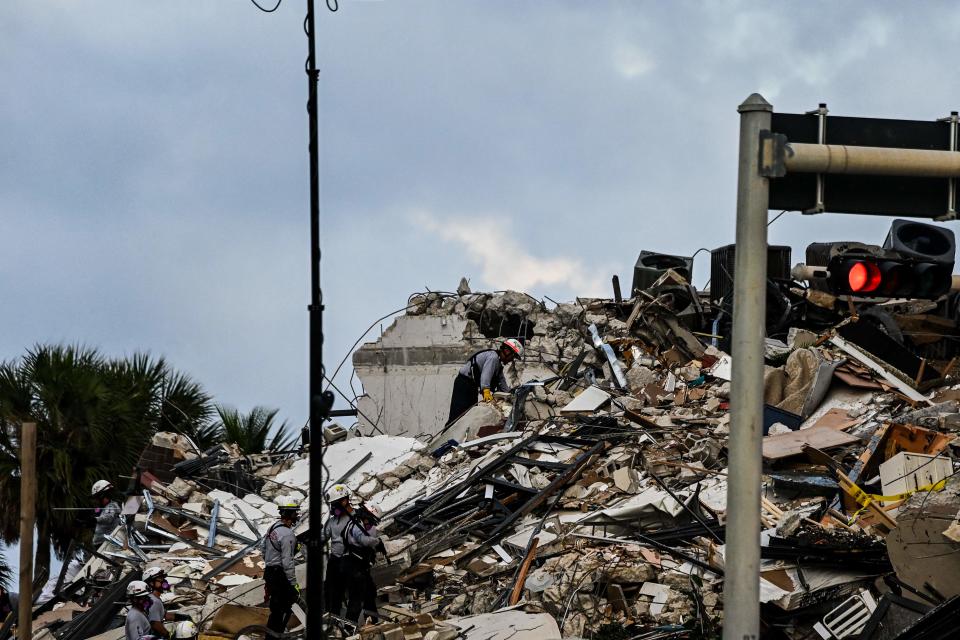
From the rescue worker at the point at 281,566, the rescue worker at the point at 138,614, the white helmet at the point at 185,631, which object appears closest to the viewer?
the white helmet at the point at 185,631

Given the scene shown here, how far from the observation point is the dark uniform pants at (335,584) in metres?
13.2

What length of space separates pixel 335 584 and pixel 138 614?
1.98 meters

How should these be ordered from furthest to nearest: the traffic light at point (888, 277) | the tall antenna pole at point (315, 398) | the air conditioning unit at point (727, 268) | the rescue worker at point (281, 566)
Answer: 1. the air conditioning unit at point (727, 268)
2. the rescue worker at point (281, 566)
3. the tall antenna pole at point (315, 398)
4. the traffic light at point (888, 277)

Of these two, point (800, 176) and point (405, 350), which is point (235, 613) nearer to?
point (800, 176)

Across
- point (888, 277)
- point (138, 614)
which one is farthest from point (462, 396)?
point (888, 277)

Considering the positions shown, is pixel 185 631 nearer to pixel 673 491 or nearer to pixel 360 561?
pixel 360 561

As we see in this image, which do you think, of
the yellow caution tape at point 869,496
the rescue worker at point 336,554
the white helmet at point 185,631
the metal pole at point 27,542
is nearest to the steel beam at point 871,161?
the yellow caution tape at point 869,496

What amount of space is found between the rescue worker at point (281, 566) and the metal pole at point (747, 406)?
6.79m

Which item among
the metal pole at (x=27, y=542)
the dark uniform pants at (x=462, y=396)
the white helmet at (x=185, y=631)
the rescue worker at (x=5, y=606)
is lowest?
the rescue worker at (x=5, y=606)

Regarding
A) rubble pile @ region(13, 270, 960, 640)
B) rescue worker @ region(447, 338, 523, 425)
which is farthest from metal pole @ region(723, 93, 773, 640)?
rescue worker @ region(447, 338, 523, 425)

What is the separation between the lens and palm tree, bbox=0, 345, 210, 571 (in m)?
21.2

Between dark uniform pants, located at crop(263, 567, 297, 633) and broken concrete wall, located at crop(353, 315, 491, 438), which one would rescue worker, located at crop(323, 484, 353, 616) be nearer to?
dark uniform pants, located at crop(263, 567, 297, 633)

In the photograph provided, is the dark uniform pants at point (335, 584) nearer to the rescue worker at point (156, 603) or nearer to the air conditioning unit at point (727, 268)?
the rescue worker at point (156, 603)

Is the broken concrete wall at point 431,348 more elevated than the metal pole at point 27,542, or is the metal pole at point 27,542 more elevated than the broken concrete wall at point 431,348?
the broken concrete wall at point 431,348
